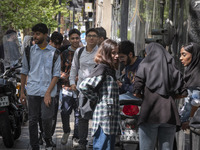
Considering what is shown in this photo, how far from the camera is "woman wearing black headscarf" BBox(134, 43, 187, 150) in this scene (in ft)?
16.5

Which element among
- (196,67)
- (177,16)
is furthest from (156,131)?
(177,16)

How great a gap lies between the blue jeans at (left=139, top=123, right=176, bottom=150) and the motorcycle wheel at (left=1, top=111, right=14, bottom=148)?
318cm

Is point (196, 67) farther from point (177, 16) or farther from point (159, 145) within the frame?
point (177, 16)

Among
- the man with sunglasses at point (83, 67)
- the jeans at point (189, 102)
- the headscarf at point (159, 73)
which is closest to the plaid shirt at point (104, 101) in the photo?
the headscarf at point (159, 73)

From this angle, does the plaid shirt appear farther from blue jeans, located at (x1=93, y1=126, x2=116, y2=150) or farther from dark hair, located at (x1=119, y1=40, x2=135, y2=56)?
dark hair, located at (x1=119, y1=40, x2=135, y2=56)

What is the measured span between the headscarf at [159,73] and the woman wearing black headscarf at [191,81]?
36cm

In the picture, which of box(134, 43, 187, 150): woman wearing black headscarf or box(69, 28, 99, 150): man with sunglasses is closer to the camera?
box(134, 43, 187, 150): woman wearing black headscarf

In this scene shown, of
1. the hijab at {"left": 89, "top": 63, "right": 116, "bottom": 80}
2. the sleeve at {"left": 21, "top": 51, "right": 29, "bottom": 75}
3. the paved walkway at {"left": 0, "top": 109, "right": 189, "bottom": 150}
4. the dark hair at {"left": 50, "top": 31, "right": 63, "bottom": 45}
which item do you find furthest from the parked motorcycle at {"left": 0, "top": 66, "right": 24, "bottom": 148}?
the hijab at {"left": 89, "top": 63, "right": 116, "bottom": 80}

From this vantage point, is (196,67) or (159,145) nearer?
(159,145)

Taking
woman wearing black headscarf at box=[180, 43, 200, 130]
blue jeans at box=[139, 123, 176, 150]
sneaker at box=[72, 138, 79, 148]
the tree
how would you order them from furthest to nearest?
1. the tree
2. sneaker at box=[72, 138, 79, 148]
3. woman wearing black headscarf at box=[180, 43, 200, 130]
4. blue jeans at box=[139, 123, 176, 150]

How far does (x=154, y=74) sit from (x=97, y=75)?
2.44ft

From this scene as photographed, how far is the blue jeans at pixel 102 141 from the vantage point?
17.8 feet

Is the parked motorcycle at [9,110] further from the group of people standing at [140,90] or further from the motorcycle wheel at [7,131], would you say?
the group of people standing at [140,90]

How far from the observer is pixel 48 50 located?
728cm
